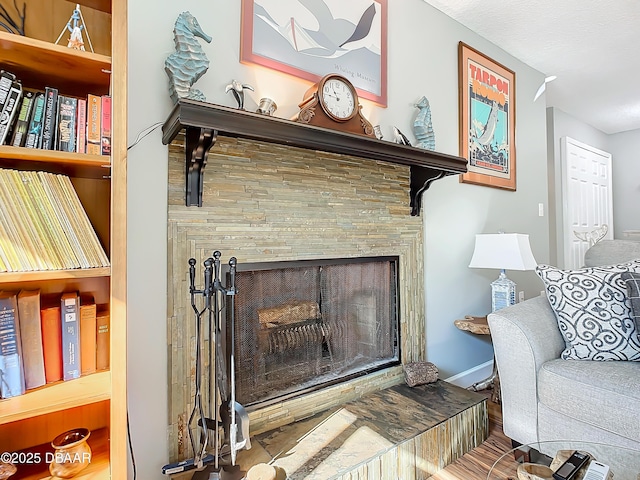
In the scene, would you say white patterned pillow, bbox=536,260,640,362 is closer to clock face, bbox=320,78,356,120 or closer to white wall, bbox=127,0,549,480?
white wall, bbox=127,0,549,480

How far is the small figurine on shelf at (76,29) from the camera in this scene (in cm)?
103

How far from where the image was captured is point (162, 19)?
4.36 ft

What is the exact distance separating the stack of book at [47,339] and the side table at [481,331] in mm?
1914

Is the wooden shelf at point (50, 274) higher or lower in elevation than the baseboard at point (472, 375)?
higher

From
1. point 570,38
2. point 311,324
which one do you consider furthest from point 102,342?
point 570,38

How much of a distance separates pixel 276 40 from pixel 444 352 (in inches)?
79.2

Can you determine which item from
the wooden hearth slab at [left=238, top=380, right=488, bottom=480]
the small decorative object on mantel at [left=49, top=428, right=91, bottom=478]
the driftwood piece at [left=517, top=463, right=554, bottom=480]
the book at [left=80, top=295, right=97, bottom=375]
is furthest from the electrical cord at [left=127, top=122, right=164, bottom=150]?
the driftwood piece at [left=517, top=463, right=554, bottom=480]

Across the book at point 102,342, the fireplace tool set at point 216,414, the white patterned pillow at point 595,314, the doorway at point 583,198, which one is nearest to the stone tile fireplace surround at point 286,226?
the fireplace tool set at point 216,414

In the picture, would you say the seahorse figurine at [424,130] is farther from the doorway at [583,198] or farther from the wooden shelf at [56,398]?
the doorway at [583,198]

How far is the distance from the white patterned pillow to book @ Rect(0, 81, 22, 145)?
2093 millimetres

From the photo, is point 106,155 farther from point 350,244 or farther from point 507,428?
point 507,428

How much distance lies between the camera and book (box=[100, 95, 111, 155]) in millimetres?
1007

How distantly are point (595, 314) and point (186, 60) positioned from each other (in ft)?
6.43

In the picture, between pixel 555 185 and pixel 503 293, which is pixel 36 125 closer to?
pixel 503 293
